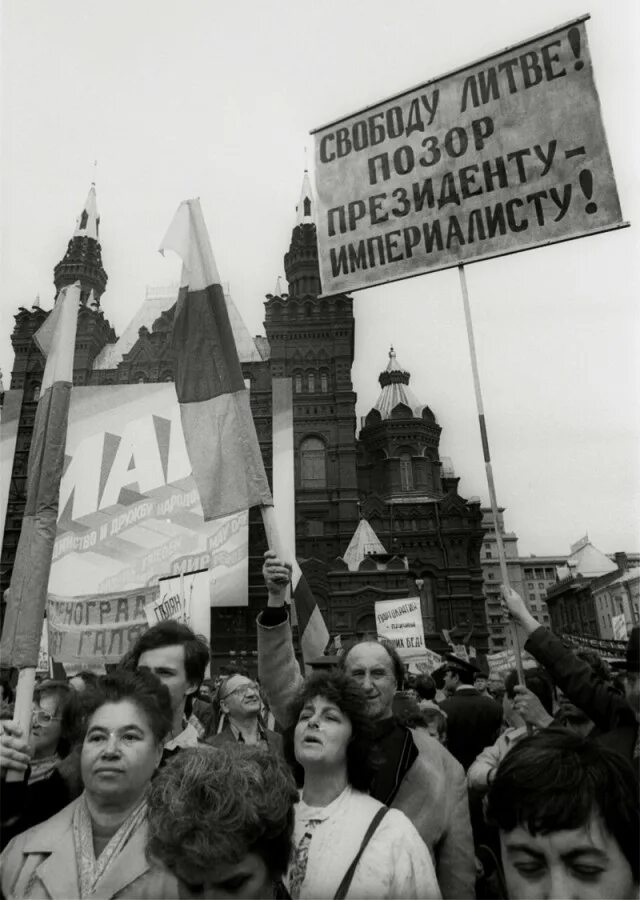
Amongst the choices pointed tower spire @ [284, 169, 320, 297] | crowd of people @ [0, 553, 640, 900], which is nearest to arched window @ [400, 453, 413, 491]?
pointed tower spire @ [284, 169, 320, 297]

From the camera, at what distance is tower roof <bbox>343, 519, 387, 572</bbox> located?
2870 cm

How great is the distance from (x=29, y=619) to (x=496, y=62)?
4691mm

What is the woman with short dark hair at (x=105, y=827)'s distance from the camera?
6.52 feet

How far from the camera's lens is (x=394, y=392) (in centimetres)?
3766

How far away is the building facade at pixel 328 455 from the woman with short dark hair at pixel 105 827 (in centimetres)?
2525

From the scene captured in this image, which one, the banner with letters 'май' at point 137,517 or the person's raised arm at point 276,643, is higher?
the banner with letters 'май' at point 137,517

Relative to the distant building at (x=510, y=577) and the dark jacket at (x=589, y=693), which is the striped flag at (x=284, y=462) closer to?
the dark jacket at (x=589, y=693)

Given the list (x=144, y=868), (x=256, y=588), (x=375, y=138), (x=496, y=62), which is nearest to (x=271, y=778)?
(x=144, y=868)

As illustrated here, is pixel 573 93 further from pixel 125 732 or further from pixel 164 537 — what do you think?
pixel 164 537

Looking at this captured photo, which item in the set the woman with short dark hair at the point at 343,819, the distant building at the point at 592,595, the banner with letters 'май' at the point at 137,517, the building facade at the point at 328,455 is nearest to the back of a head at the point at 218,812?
the woman with short dark hair at the point at 343,819

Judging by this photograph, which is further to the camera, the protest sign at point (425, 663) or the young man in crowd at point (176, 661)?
the protest sign at point (425, 663)

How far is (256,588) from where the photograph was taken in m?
28.5

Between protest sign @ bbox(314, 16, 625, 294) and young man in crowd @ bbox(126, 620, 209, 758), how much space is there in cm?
280

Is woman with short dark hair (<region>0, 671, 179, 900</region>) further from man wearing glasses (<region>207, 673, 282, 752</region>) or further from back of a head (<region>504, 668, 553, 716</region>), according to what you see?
back of a head (<region>504, 668, 553, 716</region>)
